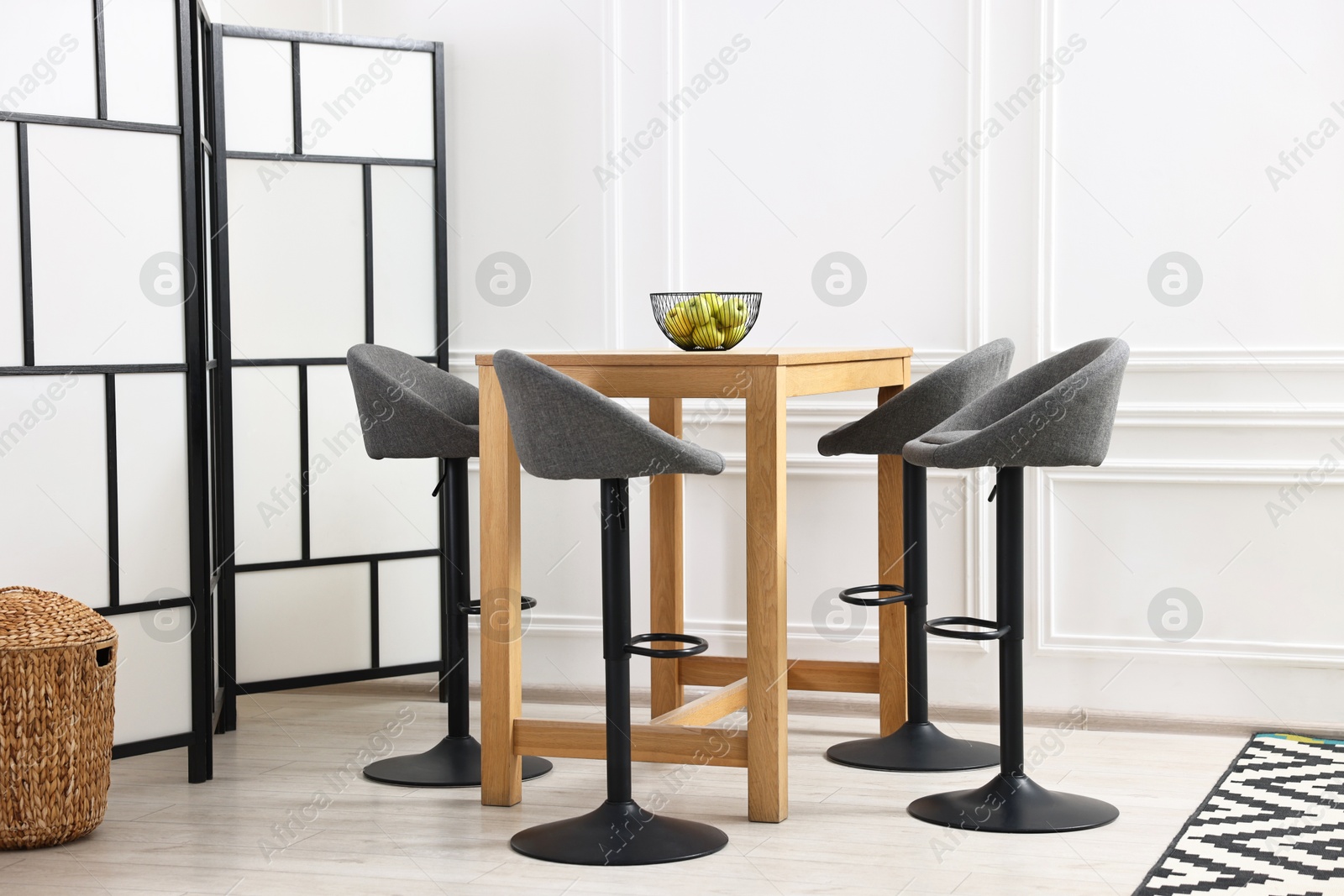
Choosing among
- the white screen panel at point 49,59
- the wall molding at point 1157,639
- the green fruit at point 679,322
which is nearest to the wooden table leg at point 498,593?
the green fruit at point 679,322

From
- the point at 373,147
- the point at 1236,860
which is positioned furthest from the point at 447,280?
the point at 1236,860

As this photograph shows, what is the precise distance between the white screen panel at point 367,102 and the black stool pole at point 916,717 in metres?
1.85

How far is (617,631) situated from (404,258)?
1855mm

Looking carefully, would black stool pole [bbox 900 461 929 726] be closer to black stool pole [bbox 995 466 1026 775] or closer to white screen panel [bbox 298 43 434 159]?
black stool pole [bbox 995 466 1026 775]

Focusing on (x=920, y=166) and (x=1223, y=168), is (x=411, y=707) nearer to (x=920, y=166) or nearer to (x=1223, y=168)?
(x=920, y=166)

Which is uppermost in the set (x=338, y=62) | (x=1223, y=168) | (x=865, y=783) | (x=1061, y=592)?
(x=338, y=62)

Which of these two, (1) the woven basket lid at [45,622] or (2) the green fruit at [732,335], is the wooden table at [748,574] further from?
(1) the woven basket lid at [45,622]

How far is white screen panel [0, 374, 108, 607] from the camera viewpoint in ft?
10.2

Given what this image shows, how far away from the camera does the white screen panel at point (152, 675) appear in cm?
326

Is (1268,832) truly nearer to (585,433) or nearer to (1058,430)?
(1058,430)

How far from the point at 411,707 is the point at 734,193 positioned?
5.93 feet

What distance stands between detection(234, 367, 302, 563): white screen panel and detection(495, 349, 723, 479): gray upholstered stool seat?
1586 mm

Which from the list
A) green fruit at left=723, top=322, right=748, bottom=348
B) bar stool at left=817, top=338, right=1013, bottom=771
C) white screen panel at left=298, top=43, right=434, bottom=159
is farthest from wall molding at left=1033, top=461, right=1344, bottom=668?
white screen panel at left=298, top=43, right=434, bottom=159

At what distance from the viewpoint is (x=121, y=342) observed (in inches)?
128
